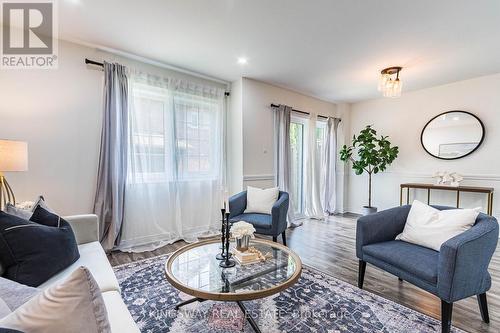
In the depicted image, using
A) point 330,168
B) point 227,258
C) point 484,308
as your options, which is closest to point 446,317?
point 484,308

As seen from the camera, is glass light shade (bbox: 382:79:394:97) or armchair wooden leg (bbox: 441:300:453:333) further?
glass light shade (bbox: 382:79:394:97)

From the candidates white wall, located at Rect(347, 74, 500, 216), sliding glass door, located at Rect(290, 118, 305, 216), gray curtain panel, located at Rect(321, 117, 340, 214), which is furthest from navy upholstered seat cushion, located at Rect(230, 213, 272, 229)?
white wall, located at Rect(347, 74, 500, 216)

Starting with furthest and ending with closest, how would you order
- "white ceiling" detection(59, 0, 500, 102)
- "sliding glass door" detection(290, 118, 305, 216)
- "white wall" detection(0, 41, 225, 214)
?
"sliding glass door" detection(290, 118, 305, 216)
"white wall" detection(0, 41, 225, 214)
"white ceiling" detection(59, 0, 500, 102)

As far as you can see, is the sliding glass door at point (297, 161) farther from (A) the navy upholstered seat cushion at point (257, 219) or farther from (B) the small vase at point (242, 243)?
(B) the small vase at point (242, 243)

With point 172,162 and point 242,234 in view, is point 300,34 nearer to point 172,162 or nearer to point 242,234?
point 242,234

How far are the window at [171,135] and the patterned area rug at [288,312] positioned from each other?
60.4 inches

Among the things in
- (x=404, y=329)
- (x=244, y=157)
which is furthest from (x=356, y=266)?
(x=244, y=157)

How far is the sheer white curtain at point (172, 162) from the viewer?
316cm

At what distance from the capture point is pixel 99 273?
1.52 metres

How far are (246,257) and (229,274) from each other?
0.21 meters

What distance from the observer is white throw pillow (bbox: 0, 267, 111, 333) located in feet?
1.92

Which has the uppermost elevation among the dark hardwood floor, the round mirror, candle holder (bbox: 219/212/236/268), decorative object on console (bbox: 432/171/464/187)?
the round mirror

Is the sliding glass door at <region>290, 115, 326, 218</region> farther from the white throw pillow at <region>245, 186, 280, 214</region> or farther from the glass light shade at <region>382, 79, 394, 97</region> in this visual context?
the glass light shade at <region>382, 79, 394, 97</region>

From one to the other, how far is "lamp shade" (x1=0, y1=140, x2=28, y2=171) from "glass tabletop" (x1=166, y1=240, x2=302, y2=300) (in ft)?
5.07
